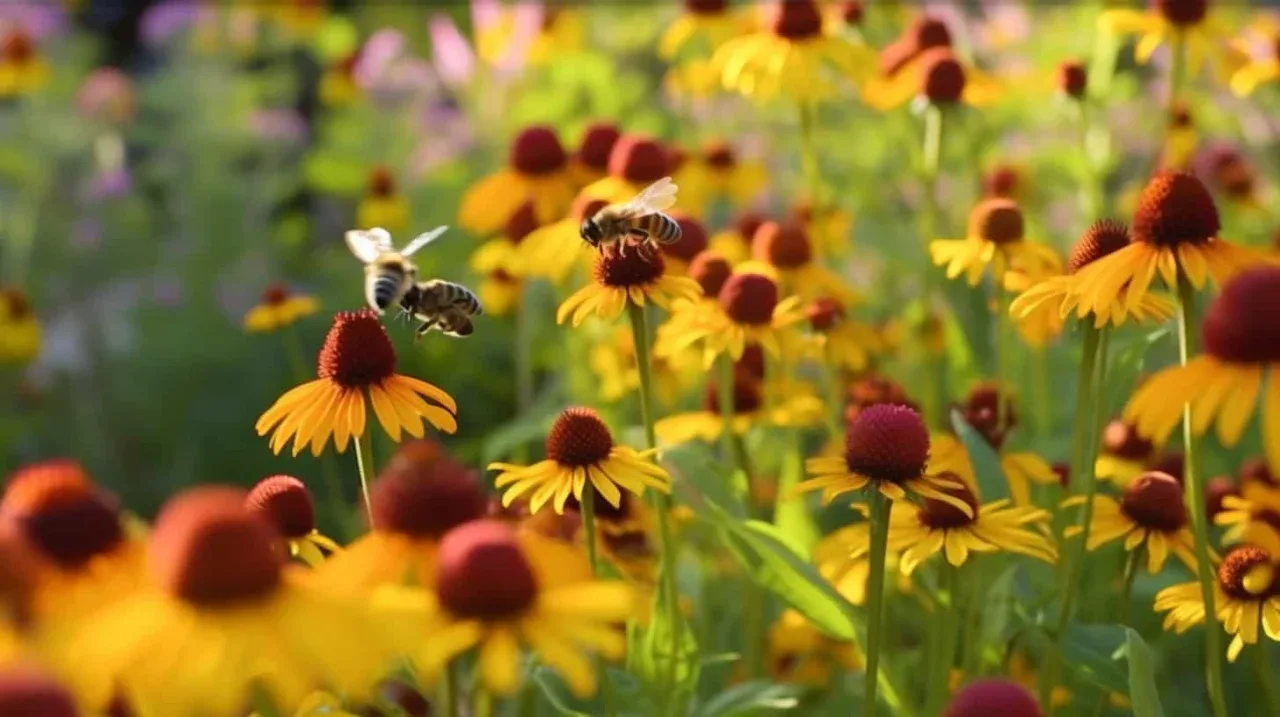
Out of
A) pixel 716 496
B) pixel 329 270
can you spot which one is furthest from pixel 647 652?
pixel 329 270

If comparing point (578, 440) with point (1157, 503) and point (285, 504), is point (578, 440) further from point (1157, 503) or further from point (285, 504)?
point (1157, 503)

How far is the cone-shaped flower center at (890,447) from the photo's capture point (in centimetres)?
137

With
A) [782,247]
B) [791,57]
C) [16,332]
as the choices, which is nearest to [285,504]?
[782,247]

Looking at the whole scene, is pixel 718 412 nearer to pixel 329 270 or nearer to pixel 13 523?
pixel 13 523

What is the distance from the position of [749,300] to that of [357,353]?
59 centimetres

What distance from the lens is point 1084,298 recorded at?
134 centimetres

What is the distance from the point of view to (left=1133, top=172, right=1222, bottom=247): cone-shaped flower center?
140 centimetres

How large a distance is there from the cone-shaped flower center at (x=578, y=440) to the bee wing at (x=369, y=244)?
0.29 metres

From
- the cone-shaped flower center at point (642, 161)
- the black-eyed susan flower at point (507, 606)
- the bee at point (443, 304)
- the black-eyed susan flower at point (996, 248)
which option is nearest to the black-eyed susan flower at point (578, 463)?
the bee at point (443, 304)

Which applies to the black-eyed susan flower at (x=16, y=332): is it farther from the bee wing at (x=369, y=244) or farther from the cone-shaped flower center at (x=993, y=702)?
the cone-shaped flower center at (x=993, y=702)

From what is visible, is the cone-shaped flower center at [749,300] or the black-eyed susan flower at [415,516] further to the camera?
the cone-shaped flower center at [749,300]

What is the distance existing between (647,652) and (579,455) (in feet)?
0.99

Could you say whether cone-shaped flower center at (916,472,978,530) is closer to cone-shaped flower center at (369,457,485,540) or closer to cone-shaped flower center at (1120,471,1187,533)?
cone-shaped flower center at (1120,471,1187,533)

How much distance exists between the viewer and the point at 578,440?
1398mm
